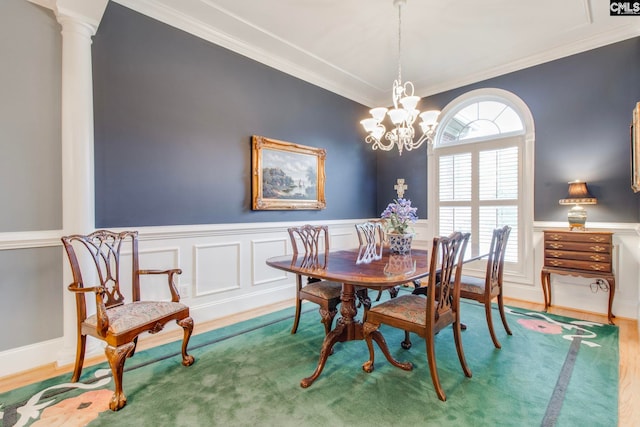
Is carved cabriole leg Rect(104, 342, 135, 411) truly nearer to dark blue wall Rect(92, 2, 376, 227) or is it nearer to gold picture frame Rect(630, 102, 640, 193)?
dark blue wall Rect(92, 2, 376, 227)

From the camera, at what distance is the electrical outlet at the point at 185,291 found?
9.73ft

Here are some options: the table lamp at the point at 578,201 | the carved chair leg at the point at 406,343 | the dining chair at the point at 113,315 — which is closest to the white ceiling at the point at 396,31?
the table lamp at the point at 578,201

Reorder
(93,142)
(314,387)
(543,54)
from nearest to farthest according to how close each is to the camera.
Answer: (314,387), (93,142), (543,54)

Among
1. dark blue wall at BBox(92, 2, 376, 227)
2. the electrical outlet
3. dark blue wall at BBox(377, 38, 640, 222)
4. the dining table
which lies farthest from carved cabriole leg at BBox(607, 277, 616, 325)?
the electrical outlet

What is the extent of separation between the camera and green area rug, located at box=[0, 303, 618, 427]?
1.68 metres

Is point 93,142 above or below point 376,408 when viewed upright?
above

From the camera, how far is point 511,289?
12.8ft

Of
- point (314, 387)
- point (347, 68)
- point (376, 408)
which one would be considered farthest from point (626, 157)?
point (314, 387)

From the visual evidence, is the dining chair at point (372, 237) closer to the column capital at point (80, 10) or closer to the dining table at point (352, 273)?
the dining table at point (352, 273)

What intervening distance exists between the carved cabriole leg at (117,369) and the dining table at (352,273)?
1.05 metres

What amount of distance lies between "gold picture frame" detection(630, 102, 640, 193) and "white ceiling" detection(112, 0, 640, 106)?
104cm

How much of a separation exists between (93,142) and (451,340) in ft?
11.4

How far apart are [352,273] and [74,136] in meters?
2.32

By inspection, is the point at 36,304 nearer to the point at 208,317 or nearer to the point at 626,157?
the point at 208,317
